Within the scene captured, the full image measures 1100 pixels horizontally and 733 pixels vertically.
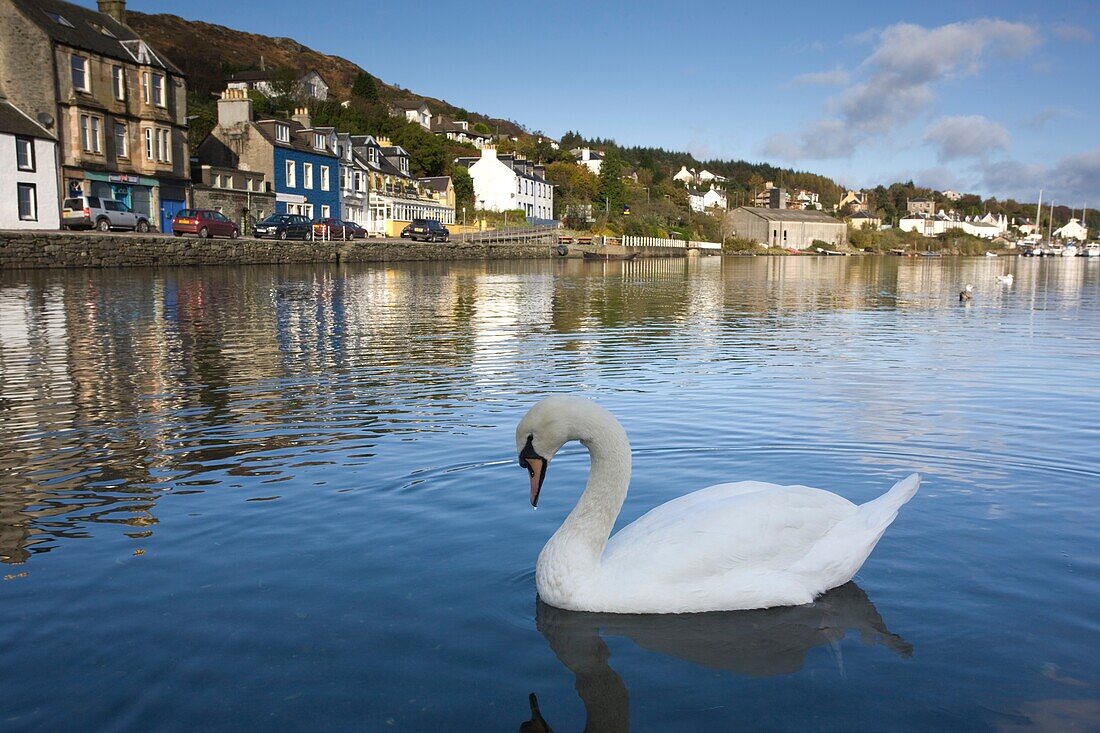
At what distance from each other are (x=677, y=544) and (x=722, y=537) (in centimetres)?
27

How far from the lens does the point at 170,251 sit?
45.1 metres

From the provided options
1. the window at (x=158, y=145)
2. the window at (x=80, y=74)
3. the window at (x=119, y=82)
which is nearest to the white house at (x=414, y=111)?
the window at (x=158, y=145)

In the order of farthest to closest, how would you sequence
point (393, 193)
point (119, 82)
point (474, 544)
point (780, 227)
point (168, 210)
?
point (780, 227)
point (393, 193)
point (168, 210)
point (119, 82)
point (474, 544)

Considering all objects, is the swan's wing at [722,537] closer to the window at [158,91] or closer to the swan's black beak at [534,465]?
the swan's black beak at [534,465]

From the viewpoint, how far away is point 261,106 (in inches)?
3563

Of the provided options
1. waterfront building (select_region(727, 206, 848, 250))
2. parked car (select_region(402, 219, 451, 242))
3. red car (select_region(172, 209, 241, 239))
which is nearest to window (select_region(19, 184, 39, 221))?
red car (select_region(172, 209, 241, 239))

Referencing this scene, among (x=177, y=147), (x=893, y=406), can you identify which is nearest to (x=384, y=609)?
(x=893, y=406)

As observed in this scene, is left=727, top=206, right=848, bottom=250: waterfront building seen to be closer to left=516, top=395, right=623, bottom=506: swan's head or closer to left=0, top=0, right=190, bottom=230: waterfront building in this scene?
left=0, top=0, right=190, bottom=230: waterfront building

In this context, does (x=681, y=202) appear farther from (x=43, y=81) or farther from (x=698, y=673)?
(x=698, y=673)

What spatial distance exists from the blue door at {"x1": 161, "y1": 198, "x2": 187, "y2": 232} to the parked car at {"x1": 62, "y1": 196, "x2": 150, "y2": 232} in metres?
8.59

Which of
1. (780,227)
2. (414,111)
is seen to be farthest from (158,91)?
(780,227)

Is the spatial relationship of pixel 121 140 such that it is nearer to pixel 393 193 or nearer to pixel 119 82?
pixel 119 82

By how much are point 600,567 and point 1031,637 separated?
2467mm

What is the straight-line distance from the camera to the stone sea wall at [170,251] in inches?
1521
